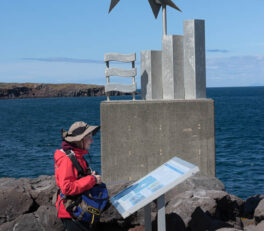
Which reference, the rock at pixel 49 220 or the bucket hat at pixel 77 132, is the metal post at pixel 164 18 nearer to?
the rock at pixel 49 220

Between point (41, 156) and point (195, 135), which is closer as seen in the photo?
point (195, 135)

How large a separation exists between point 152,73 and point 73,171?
528 centimetres

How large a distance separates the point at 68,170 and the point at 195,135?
4.62 meters

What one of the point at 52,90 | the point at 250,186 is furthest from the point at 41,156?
the point at 52,90

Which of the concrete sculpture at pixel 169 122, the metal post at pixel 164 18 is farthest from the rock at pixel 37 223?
the metal post at pixel 164 18

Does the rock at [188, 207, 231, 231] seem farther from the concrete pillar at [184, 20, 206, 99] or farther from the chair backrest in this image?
the chair backrest

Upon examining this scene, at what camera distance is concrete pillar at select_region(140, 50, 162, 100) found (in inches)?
388

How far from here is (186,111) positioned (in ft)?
29.9

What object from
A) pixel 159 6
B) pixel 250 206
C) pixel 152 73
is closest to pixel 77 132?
pixel 152 73

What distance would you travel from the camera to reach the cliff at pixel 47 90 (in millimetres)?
186325

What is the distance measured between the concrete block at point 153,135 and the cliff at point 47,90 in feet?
588

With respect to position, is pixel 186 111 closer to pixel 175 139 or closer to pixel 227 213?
pixel 175 139

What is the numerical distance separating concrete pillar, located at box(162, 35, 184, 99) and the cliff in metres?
179

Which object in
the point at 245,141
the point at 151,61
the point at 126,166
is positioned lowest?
the point at 245,141
